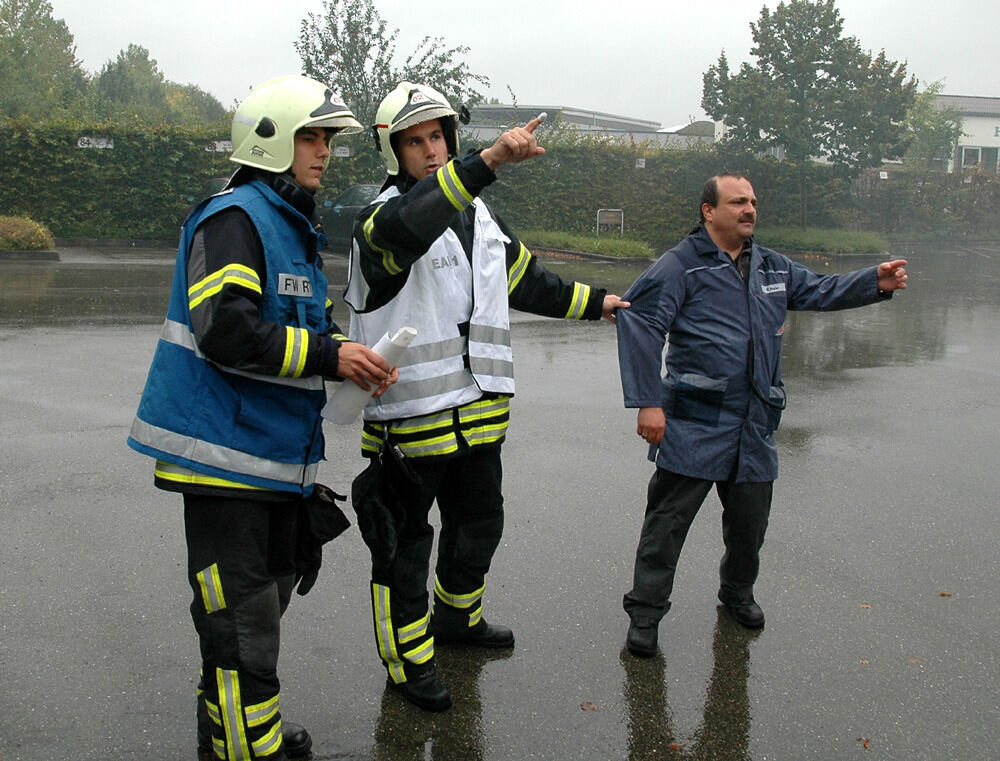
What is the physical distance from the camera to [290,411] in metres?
3.02

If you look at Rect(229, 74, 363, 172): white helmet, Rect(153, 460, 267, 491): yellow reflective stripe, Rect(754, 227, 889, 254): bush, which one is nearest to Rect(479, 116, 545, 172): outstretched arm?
Rect(229, 74, 363, 172): white helmet

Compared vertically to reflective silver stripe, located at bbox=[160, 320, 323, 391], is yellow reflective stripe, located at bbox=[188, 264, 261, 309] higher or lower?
higher

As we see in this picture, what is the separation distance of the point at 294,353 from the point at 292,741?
4.08 feet

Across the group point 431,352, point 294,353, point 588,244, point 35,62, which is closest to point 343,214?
point 588,244

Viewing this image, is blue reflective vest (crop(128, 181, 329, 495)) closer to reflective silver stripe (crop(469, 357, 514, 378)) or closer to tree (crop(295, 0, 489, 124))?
reflective silver stripe (crop(469, 357, 514, 378))

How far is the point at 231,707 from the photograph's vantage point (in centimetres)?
292

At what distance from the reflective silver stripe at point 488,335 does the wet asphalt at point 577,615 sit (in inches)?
47.5

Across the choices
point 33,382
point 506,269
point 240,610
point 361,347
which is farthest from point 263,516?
point 33,382

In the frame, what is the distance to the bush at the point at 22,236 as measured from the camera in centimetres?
1695

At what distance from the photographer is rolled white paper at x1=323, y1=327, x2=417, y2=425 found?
3035 millimetres

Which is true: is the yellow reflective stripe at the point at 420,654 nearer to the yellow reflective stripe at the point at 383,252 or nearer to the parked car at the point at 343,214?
the yellow reflective stripe at the point at 383,252

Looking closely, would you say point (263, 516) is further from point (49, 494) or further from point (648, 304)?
point (49, 494)

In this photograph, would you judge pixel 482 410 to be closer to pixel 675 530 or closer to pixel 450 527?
pixel 450 527

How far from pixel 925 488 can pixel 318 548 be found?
4290mm
